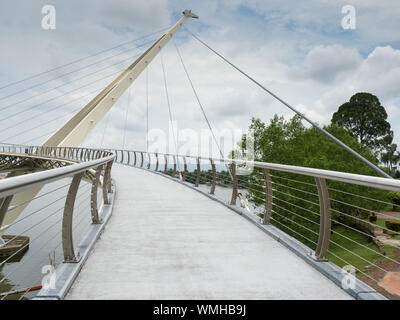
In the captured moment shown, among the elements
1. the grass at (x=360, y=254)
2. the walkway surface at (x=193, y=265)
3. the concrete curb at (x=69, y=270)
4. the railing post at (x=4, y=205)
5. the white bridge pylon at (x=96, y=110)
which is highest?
the white bridge pylon at (x=96, y=110)

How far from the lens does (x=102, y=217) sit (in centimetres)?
578

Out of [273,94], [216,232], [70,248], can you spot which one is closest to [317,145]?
[273,94]

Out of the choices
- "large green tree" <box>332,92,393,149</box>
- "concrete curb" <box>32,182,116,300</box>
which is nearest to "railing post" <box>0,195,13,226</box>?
"concrete curb" <box>32,182,116,300</box>

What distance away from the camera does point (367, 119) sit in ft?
170

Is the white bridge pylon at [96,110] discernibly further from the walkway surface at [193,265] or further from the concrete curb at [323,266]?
the concrete curb at [323,266]

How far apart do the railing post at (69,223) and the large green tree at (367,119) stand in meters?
54.1

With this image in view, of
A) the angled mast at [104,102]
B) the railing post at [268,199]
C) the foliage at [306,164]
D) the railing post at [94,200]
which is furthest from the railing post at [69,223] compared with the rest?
the angled mast at [104,102]

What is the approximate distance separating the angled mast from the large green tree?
30238 mm

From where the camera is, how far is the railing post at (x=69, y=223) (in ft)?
10.8

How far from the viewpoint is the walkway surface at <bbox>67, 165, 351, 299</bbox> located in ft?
9.53

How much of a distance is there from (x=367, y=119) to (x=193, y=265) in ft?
180

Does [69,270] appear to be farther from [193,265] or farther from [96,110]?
[96,110]

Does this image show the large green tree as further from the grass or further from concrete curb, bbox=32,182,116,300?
concrete curb, bbox=32,182,116,300

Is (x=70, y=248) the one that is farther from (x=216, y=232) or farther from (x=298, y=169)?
(x=298, y=169)
